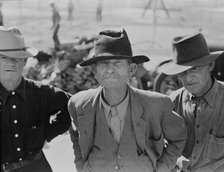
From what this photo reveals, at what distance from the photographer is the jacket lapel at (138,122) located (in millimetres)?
2637

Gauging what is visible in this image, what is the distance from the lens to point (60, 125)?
10.3ft

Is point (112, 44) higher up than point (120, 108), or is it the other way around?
point (112, 44)

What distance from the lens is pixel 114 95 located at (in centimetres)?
267

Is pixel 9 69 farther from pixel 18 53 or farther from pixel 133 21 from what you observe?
pixel 133 21

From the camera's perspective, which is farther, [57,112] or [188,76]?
[57,112]

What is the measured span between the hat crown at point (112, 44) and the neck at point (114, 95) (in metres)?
0.23

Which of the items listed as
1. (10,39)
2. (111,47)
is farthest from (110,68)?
(10,39)

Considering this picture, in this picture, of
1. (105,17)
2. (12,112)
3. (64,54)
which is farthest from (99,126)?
(105,17)

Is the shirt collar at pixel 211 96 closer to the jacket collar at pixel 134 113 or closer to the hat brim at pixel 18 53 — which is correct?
the jacket collar at pixel 134 113

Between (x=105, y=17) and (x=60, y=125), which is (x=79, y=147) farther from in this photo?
(x=105, y=17)

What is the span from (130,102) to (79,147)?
495 millimetres

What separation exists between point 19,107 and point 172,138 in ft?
3.60

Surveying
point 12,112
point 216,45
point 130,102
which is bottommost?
point 216,45

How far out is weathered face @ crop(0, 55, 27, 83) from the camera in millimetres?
2893
